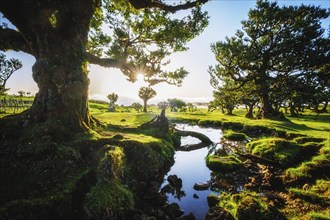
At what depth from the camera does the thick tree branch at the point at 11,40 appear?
1270cm

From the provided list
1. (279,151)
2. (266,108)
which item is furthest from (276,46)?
(279,151)

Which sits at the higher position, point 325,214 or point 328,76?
point 328,76

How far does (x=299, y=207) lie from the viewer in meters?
7.64

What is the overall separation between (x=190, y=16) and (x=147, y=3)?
540 centimetres

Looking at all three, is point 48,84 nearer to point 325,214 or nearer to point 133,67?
point 133,67

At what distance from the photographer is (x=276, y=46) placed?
31.3m

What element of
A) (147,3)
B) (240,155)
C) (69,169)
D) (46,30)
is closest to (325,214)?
(240,155)

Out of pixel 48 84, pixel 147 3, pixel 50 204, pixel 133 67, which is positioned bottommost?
pixel 50 204

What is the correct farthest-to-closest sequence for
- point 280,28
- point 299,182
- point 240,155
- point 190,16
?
point 280,28 < point 190,16 < point 240,155 < point 299,182

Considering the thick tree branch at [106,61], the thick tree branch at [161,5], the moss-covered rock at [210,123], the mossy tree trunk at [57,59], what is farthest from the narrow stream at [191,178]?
the moss-covered rock at [210,123]

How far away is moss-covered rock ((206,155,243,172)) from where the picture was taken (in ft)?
41.4

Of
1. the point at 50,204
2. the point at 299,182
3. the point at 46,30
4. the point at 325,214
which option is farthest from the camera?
the point at 46,30

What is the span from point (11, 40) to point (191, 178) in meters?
15.4

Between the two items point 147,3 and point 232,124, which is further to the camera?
point 232,124
